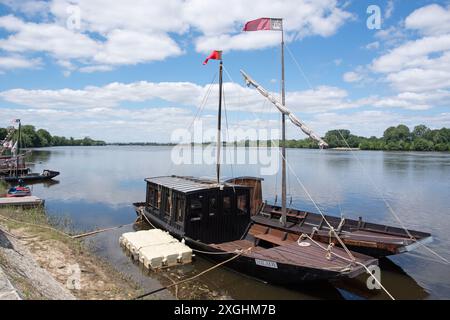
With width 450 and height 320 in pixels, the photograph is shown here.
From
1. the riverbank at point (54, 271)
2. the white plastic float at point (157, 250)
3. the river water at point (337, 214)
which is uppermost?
the riverbank at point (54, 271)

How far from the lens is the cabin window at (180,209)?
16.2 meters

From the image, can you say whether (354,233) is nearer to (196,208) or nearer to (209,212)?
(209,212)

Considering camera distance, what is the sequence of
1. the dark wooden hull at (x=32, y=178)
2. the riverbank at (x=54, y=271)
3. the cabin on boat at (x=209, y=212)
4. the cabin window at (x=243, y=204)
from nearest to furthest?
1. the riverbank at (x=54, y=271)
2. the cabin on boat at (x=209, y=212)
3. the cabin window at (x=243, y=204)
4. the dark wooden hull at (x=32, y=178)

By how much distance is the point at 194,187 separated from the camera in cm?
1650

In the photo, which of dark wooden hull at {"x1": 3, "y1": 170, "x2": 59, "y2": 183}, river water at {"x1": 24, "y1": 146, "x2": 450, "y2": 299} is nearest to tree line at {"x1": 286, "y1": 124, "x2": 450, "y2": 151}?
river water at {"x1": 24, "y1": 146, "x2": 450, "y2": 299}

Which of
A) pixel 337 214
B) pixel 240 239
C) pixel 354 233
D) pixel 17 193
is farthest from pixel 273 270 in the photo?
pixel 17 193

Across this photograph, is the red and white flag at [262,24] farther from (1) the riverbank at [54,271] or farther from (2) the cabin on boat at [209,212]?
(1) the riverbank at [54,271]

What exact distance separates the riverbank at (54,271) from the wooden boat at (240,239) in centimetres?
417

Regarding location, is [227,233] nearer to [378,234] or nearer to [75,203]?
[378,234]

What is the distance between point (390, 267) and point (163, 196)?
41.9 ft

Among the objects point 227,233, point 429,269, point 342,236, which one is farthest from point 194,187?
point 429,269

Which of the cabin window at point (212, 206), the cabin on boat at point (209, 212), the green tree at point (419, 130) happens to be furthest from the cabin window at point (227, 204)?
the green tree at point (419, 130)

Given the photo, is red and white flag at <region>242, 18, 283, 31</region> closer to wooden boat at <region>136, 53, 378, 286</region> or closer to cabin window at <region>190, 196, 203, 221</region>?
wooden boat at <region>136, 53, 378, 286</region>

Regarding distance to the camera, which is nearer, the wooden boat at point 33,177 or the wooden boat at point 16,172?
the wooden boat at point 16,172
